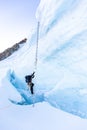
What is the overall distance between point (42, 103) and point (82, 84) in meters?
1.18

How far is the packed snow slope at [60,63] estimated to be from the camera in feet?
23.0

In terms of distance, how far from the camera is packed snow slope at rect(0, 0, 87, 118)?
276 inches

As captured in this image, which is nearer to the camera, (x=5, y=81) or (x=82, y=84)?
(x=82, y=84)

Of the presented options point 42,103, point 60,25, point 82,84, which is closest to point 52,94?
point 42,103

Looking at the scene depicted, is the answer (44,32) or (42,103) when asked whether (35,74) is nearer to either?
(42,103)

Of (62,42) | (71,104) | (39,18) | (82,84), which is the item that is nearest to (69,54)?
(62,42)

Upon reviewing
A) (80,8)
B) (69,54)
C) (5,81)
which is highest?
(80,8)

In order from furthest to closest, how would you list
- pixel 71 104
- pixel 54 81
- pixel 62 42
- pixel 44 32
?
pixel 44 32
pixel 62 42
pixel 54 81
pixel 71 104

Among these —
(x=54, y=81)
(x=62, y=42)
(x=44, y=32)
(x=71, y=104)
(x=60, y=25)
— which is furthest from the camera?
(x=44, y=32)

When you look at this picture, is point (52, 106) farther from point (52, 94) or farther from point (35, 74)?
point (35, 74)

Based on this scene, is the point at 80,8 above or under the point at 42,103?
above

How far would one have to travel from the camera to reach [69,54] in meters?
7.85

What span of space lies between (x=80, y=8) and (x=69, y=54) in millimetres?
1710

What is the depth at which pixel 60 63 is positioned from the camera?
7.92m
